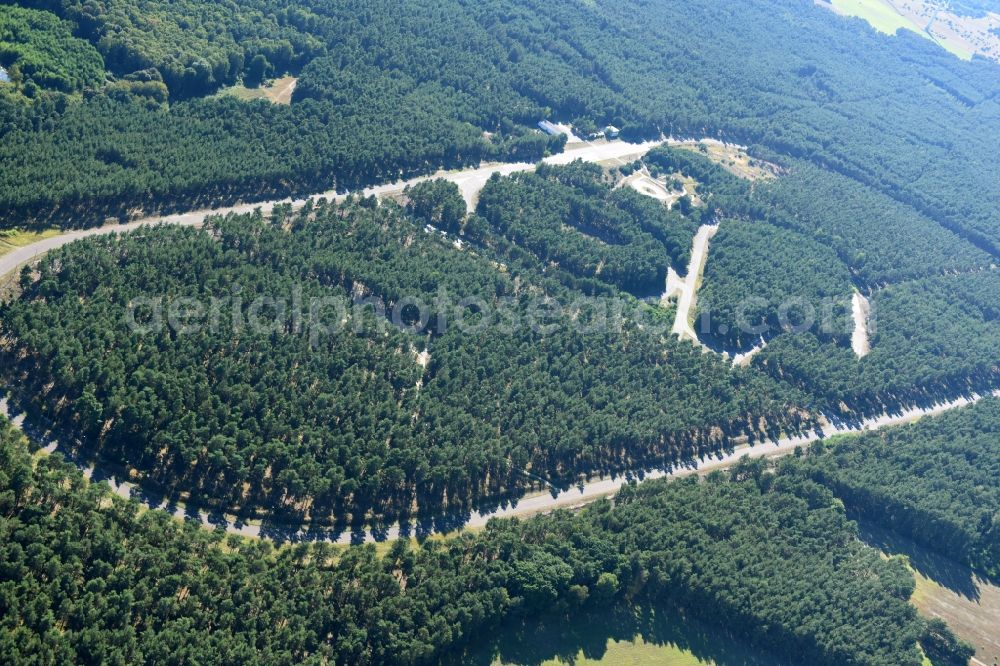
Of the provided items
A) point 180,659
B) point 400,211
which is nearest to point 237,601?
point 180,659

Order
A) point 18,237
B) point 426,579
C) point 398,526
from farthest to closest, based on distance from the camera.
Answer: point 18,237 → point 398,526 → point 426,579

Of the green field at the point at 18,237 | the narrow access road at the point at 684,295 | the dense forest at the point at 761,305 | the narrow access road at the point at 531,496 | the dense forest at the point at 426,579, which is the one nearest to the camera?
the dense forest at the point at 426,579

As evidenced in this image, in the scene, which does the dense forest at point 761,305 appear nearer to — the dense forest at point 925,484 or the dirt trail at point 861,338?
the dirt trail at point 861,338

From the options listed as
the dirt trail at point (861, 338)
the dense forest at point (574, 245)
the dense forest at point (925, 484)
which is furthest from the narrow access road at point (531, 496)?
the dense forest at point (574, 245)

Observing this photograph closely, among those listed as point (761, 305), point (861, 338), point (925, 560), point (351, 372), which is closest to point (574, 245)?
point (761, 305)

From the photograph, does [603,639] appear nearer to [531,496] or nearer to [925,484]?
[531,496]

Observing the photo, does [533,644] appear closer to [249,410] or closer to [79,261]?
[249,410]
